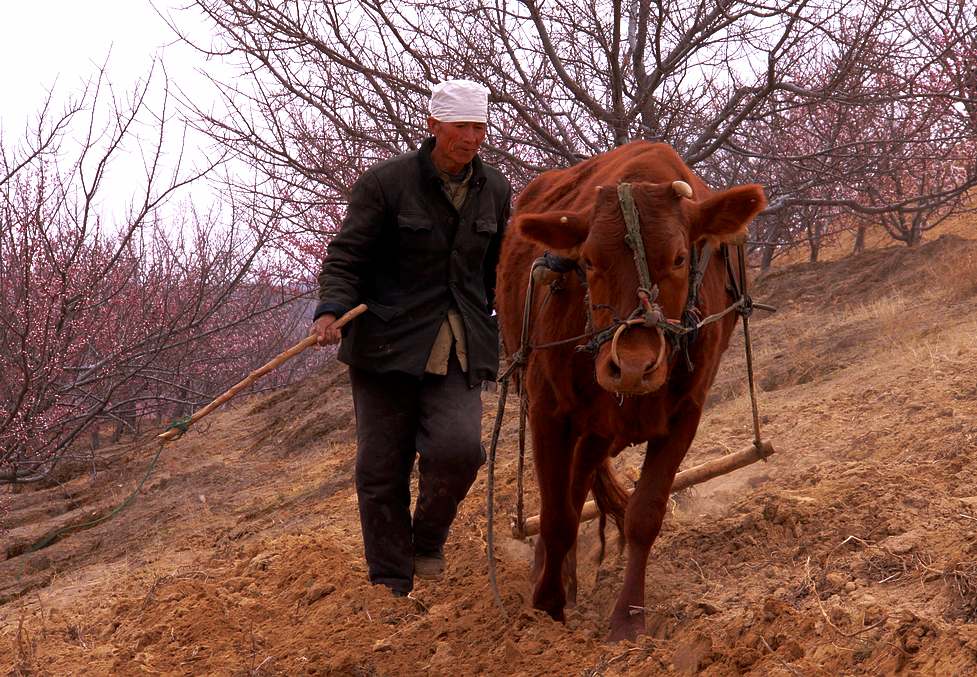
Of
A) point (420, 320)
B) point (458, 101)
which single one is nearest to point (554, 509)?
point (420, 320)

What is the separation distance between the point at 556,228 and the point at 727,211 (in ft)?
2.14

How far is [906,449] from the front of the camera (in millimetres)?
5781

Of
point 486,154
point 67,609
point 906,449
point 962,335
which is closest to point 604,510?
point 906,449

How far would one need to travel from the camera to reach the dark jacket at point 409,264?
189 inches

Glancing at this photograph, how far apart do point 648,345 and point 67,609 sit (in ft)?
14.6

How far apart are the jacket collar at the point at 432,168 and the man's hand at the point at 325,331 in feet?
2.56

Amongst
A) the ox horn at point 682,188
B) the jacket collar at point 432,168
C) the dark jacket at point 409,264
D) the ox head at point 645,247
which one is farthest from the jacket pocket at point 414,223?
the ox horn at point 682,188

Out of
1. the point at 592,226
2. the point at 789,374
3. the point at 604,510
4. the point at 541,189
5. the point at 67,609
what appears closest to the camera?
the point at 592,226

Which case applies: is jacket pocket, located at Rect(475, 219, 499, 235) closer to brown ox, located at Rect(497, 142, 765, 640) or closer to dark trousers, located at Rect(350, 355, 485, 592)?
brown ox, located at Rect(497, 142, 765, 640)

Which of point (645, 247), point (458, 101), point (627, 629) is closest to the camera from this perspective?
point (645, 247)

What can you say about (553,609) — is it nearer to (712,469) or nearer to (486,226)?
(712,469)

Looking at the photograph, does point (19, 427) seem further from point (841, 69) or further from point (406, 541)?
point (841, 69)

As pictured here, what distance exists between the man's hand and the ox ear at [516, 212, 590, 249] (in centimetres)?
88

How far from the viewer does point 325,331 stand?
4.56 meters
